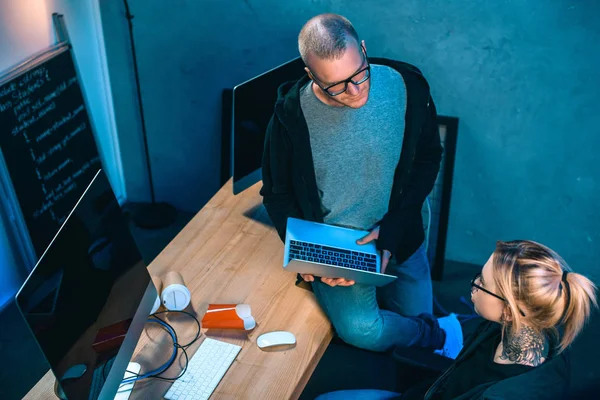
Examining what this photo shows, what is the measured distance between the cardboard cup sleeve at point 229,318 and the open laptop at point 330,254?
18 centimetres

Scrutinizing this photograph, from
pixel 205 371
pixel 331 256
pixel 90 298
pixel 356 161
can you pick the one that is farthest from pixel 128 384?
pixel 356 161

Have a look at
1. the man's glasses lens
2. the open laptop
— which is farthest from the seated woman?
the man's glasses lens

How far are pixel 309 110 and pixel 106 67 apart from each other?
5.44 ft

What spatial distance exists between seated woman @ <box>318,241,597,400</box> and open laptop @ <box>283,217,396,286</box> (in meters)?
0.34

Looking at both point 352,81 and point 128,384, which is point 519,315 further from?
point 128,384

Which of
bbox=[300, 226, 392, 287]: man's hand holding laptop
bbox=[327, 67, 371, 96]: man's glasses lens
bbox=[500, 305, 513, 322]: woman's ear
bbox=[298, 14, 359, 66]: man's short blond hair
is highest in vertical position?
bbox=[298, 14, 359, 66]: man's short blond hair

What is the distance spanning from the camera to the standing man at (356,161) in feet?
5.89

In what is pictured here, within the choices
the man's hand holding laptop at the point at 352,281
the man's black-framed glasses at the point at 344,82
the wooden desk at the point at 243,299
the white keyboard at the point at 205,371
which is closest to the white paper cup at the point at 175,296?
the wooden desk at the point at 243,299

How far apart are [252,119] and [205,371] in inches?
39.6

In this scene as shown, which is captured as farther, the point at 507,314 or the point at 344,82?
the point at 344,82

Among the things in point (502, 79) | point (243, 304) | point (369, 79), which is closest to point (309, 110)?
point (369, 79)

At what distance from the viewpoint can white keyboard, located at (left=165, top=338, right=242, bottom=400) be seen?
1536 mm

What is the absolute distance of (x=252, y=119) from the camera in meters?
2.25

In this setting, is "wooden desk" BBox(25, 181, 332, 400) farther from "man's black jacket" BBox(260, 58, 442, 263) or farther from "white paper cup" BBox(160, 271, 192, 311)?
"man's black jacket" BBox(260, 58, 442, 263)
